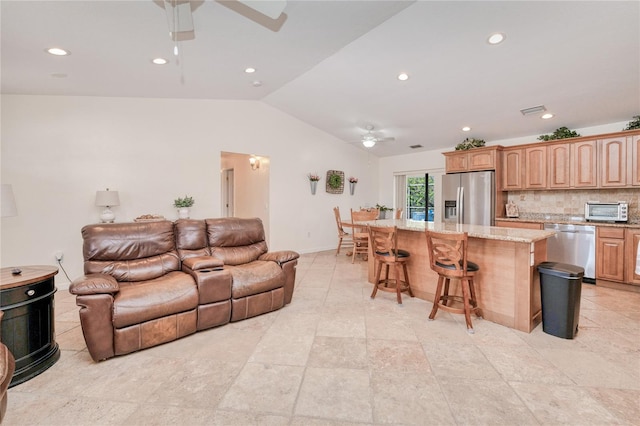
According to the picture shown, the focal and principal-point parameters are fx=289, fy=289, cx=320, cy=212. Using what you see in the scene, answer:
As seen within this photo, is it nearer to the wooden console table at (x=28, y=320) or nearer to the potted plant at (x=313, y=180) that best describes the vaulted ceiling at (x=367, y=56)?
the potted plant at (x=313, y=180)

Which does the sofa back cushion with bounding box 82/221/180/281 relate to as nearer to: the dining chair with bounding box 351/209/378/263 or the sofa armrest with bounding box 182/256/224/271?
the sofa armrest with bounding box 182/256/224/271

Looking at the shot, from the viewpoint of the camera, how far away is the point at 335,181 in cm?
709

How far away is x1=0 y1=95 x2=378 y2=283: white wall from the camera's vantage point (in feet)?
12.9

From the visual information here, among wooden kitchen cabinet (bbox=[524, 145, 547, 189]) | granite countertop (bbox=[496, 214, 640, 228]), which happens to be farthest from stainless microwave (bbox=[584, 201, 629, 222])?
wooden kitchen cabinet (bbox=[524, 145, 547, 189])

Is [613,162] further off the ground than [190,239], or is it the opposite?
[613,162]

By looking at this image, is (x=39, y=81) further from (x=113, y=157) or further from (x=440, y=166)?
(x=440, y=166)

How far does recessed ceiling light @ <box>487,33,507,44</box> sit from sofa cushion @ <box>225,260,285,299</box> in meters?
3.38

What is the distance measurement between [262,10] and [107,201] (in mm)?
3580

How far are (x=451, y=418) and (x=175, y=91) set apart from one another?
5.16 m

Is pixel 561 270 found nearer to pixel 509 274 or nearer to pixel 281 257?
pixel 509 274

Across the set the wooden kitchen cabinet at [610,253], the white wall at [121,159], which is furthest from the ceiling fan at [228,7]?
the wooden kitchen cabinet at [610,253]

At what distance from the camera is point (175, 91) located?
4.52 m

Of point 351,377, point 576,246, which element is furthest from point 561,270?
point 576,246

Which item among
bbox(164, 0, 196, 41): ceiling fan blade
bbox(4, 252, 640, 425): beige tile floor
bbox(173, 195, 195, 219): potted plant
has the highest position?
bbox(164, 0, 196, 41): ceiling fan blade
